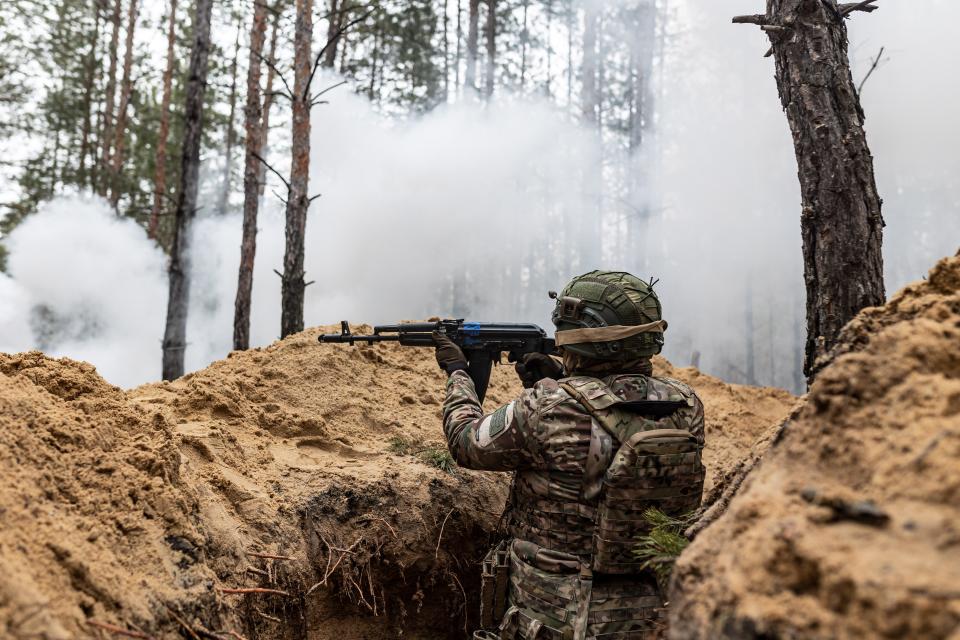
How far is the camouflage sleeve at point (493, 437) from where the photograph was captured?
2.94m

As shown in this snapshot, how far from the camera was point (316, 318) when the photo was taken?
1513 centimetres

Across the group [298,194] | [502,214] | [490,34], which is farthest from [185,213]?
[490,34]

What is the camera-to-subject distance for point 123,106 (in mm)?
17891

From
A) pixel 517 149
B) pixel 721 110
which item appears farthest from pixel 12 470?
pixel 721 110

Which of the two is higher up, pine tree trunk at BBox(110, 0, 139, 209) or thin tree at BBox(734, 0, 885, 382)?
pine tree trunk at BBox(110, 0, 139, 209)

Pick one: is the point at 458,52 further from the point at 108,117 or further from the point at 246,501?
the point at 246,501

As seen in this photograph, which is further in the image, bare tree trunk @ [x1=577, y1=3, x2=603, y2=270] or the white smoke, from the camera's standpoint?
bare tree trunk @ [x1=577, y1=3, x2=603, y2=270]

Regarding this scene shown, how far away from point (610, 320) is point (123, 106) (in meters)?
19.2

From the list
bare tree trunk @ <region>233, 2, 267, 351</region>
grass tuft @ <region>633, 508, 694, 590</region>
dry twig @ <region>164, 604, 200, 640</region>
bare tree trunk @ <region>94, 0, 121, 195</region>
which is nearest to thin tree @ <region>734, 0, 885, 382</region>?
grass tuft @ <region>633, 508, 694, 590</region>

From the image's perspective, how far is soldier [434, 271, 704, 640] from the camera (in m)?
2.88

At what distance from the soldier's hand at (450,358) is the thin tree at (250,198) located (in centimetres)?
609

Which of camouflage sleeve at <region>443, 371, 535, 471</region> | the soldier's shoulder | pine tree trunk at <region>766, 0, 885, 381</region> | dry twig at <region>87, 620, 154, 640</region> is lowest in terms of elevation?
dry twig at <region>87, 620, 154, 640</region>

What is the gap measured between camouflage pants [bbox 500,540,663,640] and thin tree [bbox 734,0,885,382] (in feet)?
5.52

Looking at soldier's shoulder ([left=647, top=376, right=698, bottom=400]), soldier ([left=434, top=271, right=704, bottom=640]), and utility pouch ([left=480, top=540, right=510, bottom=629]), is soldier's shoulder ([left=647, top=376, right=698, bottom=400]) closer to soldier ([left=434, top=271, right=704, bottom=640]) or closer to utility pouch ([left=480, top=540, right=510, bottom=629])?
soldier ([left=434, top=271, right=704, bottom=640])
